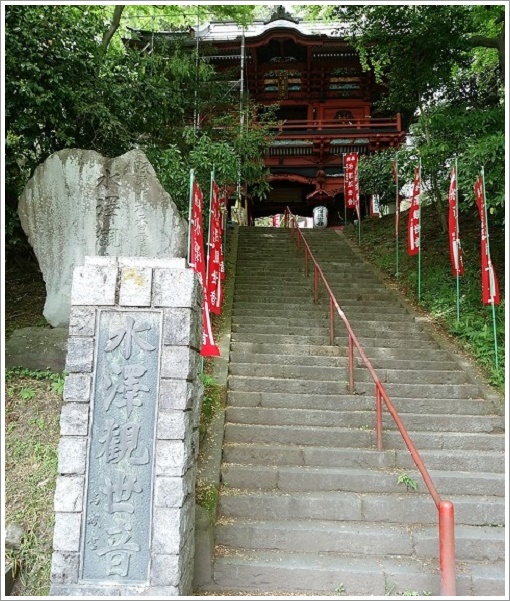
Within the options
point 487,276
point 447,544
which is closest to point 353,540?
point 447,544

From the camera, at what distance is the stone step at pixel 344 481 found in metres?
4.19

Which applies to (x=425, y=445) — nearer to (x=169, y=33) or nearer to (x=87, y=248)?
(x=87, y=248)

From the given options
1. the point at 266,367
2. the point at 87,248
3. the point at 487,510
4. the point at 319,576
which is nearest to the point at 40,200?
the point at 87,248

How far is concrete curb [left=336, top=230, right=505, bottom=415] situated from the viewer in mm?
5479

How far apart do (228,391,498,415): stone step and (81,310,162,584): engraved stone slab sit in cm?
247

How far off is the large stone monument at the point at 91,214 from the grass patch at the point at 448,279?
4.14m

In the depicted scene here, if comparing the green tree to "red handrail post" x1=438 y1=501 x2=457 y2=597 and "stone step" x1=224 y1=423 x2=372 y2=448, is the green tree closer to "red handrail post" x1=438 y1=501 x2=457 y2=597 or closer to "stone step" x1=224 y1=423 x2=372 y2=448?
"stone step" x1=224 y1=423 x2=372 y2=448

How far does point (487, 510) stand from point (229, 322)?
4312 mm

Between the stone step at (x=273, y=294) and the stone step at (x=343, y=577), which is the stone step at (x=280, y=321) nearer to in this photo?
the stone step at (x=273, y=294)

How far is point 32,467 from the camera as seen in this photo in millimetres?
3932

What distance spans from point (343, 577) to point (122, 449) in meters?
1.87

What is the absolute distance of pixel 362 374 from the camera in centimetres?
599

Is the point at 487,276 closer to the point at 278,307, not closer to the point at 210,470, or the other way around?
the point at 278,307

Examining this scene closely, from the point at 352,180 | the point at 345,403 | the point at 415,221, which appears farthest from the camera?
the point at 352,180
